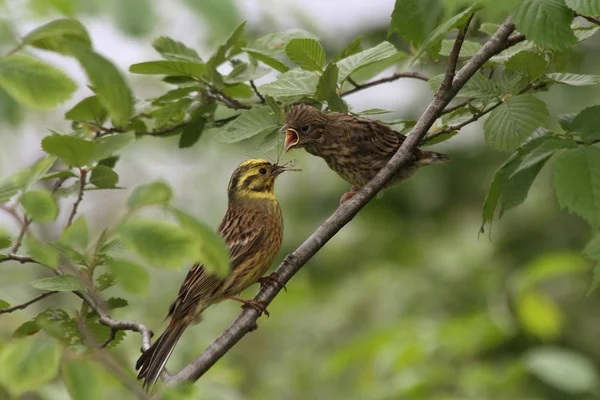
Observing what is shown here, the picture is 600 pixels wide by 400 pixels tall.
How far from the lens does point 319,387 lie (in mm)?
9844

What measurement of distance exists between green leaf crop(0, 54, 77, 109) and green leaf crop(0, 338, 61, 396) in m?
0.61

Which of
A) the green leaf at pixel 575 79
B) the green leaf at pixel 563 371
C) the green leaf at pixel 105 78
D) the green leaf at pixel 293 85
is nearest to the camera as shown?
the green leaf at pixel 105 78

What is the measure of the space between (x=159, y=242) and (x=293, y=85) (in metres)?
1.92

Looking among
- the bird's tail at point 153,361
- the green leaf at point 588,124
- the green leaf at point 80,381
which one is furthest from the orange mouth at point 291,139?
the green leaf at point 80,381

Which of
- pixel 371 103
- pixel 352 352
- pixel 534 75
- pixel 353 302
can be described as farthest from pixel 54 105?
pixel 371 103

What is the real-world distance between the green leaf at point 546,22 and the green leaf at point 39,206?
1.63 meters

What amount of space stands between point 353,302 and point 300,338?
162cm

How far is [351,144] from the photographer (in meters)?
4.88

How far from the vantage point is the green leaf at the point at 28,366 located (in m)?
1.87

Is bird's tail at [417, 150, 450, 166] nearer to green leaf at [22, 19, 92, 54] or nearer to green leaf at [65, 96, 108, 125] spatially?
green leaf at [65, 96, 108, 125]

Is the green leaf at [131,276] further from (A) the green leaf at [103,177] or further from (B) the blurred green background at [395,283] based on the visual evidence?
(B) the blurred green background at [395,283]

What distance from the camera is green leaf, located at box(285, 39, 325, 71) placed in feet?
12.0

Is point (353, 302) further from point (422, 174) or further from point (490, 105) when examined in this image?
point (490, 105)

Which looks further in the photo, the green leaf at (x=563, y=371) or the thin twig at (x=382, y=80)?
the green leaf at (x=563, y=371)
